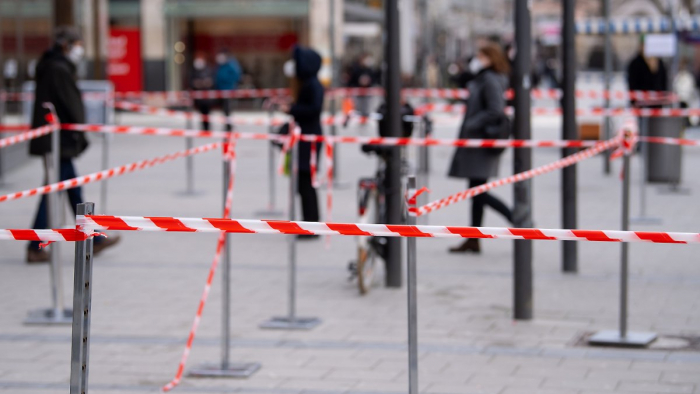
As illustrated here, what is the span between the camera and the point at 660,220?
12.3 m

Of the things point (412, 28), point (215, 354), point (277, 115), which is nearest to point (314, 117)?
point (215, 354)

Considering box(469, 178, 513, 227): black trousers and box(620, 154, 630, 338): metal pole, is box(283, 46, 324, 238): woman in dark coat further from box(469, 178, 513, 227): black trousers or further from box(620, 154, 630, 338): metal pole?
box(620, 154, 630, 338): metal pole

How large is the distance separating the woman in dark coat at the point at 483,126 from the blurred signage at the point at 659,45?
8005 millimetres

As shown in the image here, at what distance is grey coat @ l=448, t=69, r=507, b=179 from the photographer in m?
10.6

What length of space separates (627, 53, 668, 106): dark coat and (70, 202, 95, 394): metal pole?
1480cm

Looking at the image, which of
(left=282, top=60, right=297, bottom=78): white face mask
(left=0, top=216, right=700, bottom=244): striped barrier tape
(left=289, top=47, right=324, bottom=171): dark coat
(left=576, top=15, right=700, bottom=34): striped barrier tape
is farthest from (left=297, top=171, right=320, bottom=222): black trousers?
(left=576, top=15, right=700, bottom=34): striped barrier tape

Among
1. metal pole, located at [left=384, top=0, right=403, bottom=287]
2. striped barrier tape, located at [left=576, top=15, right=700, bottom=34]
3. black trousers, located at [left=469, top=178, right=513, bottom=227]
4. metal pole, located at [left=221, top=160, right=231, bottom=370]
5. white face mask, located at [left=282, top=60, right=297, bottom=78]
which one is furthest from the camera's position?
striped barrier tape, located at [left=576, top=15, right=700, bottom=34]

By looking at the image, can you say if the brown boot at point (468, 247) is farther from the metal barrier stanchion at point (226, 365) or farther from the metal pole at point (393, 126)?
the metal barrier stanchion at point (226, 365)

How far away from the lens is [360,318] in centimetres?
813

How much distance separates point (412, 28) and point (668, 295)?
44633mm

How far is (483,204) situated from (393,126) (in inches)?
74.3

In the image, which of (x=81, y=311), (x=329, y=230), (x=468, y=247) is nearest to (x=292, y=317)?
(x=329, y=230)

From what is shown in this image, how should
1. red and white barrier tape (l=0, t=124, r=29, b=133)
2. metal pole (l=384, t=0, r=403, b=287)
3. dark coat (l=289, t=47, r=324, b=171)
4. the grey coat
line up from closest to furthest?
metal pole (l=384, t=0, r=403, b=287), the grey coat, dark coat (l=289, t=47, r=324, b=171), red and white barrier tape (l=0, t=124, r=29, b=133)

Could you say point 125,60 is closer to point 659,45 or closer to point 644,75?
point 644,75
